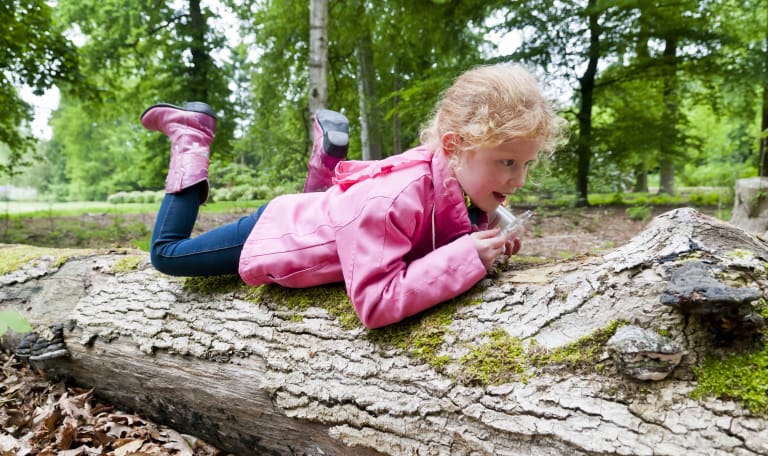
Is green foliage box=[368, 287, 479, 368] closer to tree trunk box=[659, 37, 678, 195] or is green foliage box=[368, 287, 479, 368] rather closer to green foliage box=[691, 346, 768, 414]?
green foliage box=[691, 346, 768, 414]

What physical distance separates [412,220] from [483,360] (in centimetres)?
55

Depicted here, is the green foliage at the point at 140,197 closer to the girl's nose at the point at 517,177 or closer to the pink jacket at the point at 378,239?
the pink jacket at the point at 378,239

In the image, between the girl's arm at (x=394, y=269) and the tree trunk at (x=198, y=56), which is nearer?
the girl's arm at (x=394, y=269)

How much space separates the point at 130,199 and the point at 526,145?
88.7ft

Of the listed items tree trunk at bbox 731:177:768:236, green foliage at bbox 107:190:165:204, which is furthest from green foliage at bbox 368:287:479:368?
green foliage at bbox 107:190:165:204

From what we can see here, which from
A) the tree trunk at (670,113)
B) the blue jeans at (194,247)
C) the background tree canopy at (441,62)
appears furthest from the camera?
the tree trunk at (670,113)

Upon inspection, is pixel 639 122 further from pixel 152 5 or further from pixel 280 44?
pixel 152 5

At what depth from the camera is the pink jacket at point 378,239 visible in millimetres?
1564

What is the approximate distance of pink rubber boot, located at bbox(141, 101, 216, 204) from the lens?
2.43m

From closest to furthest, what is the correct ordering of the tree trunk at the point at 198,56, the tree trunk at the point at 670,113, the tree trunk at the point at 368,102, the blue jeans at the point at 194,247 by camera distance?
the blue jeans at the point at 194,247
the tree trunk at the point at 670,113
the tree trunk at the point at 368,102
the tree trunk at the point at 198,56

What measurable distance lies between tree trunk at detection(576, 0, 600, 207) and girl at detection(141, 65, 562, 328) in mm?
7611

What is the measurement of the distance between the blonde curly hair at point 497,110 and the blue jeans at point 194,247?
1.08 metres

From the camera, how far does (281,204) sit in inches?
84.7

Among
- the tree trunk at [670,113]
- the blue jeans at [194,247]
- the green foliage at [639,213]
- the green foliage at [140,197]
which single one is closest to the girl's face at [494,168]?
the blue jeans at [194,247]
